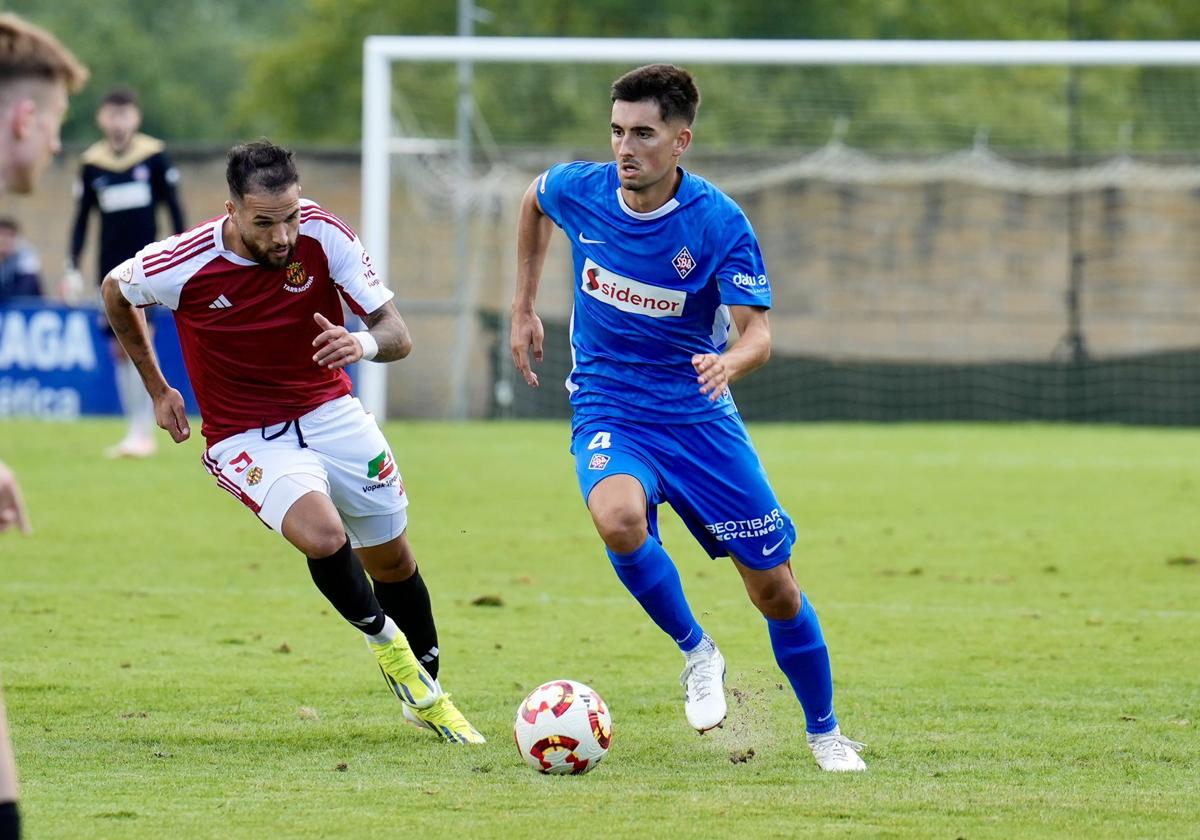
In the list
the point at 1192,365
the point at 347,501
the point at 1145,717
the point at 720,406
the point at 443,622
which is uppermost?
the point at 720,406

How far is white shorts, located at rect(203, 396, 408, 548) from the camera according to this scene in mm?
6246

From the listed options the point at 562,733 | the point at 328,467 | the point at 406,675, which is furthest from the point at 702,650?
the point at 328,467

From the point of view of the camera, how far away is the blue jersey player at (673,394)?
19.1ft

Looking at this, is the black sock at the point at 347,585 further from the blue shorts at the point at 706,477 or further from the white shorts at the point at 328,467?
the blue shorts at the point at 706,477

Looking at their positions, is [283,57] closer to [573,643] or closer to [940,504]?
[940,504]

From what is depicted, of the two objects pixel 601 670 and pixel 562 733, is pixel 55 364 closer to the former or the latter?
pixel 601 670

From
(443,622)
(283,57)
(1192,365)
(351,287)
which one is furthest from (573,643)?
(283,57)

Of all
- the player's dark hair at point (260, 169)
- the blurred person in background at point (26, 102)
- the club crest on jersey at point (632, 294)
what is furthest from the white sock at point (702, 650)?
the blurred person in background at point (26, 102)

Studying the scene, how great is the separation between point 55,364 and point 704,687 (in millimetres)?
15372

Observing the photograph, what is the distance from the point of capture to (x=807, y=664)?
5812mm

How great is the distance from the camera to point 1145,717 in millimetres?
6453

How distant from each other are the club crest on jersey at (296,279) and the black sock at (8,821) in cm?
318

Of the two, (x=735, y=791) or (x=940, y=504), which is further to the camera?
(x=940, y=504)

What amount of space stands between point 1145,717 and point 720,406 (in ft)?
6.57
